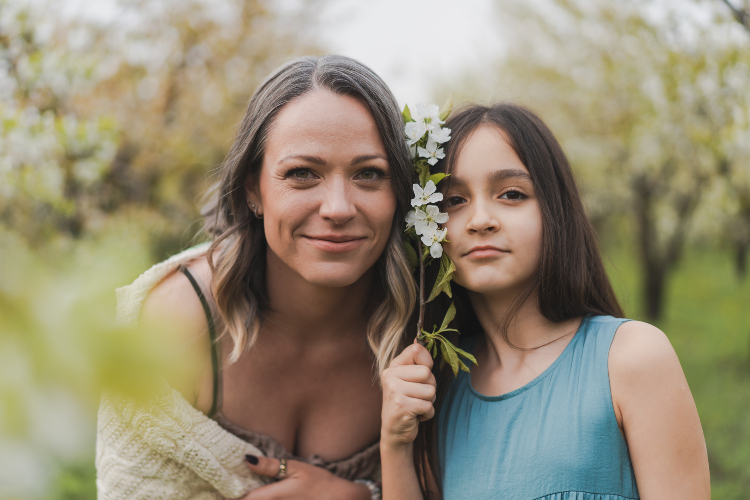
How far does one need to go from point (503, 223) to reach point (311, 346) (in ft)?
3.68

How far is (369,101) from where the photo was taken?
2225mm

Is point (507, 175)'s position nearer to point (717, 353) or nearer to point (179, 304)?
point (179, 304)

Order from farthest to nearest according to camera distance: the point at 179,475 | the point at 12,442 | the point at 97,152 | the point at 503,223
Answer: the point at 97,152 → the point at 179,475 → the point at 503,223 → the point at 12,442

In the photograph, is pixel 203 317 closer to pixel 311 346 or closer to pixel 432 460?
pixel 311 346

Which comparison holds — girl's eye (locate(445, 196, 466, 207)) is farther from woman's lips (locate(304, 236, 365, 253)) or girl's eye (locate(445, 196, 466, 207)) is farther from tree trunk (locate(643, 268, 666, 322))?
tree trunk (locate(643, 268, 666, 322))

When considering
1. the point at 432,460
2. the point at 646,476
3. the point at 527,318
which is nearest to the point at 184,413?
the point at 432,460

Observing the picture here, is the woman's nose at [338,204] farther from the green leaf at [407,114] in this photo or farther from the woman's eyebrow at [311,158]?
the green leaf at [407,114]

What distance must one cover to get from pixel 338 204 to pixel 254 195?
0.49 m

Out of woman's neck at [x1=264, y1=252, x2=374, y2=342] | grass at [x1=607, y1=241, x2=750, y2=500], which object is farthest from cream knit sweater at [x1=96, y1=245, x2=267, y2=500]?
grass at [x1=607, y1=241, x2=750, y2=500]

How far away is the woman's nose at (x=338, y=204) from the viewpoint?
2.09m

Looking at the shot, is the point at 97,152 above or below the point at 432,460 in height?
above

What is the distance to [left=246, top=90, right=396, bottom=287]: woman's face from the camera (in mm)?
2141

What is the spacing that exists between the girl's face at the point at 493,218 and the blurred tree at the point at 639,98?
368 cm

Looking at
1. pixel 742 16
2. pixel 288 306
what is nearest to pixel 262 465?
pixel 288 306
